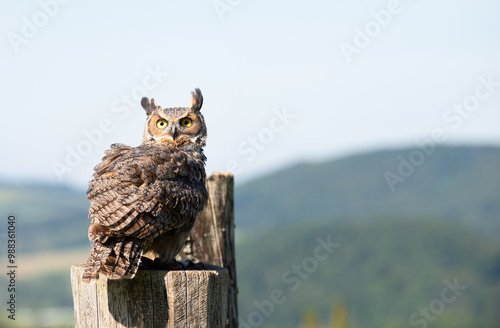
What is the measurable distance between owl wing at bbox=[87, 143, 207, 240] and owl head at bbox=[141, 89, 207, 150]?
110 centimetres

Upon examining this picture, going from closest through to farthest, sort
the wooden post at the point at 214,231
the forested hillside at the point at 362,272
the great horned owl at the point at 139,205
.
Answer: the great horned owl at the point at 139,205, the wooden post at the point at 214,231, the forested hillside at the point at 362,272

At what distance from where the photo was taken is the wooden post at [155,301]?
166 inches

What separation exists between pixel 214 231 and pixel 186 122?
126 centimetres

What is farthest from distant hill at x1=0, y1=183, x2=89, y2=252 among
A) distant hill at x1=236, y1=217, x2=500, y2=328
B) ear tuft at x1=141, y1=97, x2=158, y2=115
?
ear tuft at x1=141, y1=97, x2=158, y2=115

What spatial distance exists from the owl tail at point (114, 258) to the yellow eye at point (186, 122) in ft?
7.62

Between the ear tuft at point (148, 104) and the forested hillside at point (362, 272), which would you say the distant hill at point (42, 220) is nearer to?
the forested hillside at point (362, 272)

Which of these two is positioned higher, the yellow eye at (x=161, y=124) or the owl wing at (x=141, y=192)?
the yellow eye at (x=161, y=124)

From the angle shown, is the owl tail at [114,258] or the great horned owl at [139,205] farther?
the great horned owl at [139,205]

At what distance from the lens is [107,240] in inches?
193

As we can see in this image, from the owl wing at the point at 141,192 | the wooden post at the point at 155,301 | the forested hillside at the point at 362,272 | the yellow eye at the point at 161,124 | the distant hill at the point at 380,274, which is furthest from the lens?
the forested hillside at the point at 362,272

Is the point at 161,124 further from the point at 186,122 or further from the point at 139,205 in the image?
the point at 139,205

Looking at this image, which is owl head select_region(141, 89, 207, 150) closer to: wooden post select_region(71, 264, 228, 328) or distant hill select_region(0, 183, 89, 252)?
wooden post select_region(71, 264, 228, 328)

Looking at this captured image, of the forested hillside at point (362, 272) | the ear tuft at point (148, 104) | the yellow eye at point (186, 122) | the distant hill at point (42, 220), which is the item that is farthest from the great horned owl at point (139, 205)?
the distant hill at point (42, 220)

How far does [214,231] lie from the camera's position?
7.29 metres
